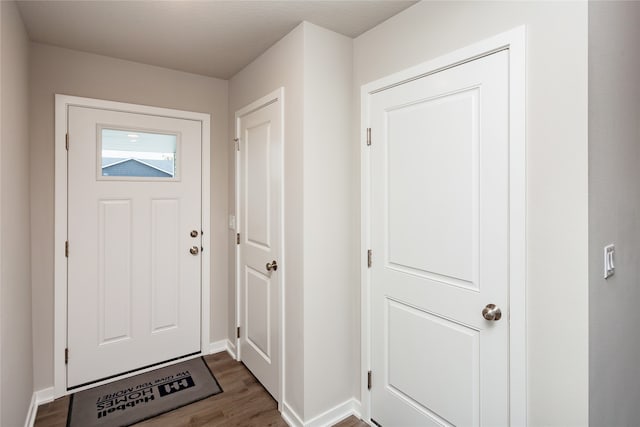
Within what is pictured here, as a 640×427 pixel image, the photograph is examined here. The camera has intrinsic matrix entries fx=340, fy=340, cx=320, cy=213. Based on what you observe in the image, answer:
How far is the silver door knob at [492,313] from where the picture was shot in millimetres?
1396

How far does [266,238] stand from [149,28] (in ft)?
4.73

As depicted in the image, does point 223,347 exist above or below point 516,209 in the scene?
below

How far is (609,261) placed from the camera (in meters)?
1.31

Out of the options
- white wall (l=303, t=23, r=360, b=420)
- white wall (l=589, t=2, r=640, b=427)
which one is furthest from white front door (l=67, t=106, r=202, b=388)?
white wall (l=589, t=2, r=640, b=427)

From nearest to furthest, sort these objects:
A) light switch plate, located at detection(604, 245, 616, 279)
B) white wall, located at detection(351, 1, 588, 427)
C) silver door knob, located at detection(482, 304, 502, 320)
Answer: white wall, located at detection(351, 1, 588, 427), light switch plate, located at detection(604, 245, 616, 279), silver door knob, located at detection(482, 304, 502, 320)

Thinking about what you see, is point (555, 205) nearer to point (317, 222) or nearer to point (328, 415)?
point (317, 222)

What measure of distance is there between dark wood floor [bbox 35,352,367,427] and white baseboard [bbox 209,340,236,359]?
402 millimetres

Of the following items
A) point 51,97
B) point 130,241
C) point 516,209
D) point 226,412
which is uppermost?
point 51,97

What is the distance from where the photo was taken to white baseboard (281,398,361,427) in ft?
6.42

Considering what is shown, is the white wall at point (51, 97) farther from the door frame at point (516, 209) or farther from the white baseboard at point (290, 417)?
the door frame at point (516, 209)

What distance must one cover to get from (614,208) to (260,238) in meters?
1.92

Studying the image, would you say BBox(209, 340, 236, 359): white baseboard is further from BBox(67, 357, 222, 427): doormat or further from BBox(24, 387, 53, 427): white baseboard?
BBox(24, 387, 53, 427): white baseboard

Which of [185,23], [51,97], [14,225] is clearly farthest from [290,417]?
[51,97]

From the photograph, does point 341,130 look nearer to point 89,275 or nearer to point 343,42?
point 343,42
